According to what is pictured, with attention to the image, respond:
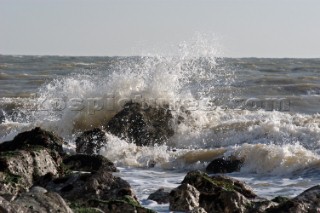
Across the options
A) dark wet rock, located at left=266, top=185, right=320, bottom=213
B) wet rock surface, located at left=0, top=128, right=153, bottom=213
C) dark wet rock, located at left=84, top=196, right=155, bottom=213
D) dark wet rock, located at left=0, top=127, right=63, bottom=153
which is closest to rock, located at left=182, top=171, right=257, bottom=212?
dark wet rock, located at left=266, top=185, right=320, bottom=213

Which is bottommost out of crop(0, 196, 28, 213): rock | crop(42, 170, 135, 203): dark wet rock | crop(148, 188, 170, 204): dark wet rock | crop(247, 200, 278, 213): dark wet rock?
crop(148, 188, 170, 204): dark wet rock

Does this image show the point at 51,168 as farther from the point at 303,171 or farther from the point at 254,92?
the point at 254,92

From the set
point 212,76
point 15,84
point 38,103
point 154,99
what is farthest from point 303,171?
point 15,84

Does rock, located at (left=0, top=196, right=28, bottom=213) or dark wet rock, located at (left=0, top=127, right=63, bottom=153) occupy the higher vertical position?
rock, located at (left=0, top=196, right=28, bottom=213)

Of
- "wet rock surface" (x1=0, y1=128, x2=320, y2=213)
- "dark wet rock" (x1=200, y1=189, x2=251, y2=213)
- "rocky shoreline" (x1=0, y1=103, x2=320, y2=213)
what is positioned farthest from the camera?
"dark wet rock" (x1=200, y1=189, x2=251, y2=213)

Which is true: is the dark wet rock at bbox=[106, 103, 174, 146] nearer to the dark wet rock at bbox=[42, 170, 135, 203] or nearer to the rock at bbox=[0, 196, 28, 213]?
the dark wet rock at bbox=[42, 170, 135, 203]

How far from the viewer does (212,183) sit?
7.32 meters

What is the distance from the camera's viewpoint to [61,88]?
17.3 m

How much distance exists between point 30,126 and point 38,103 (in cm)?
368

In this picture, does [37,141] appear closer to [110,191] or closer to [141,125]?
[110,191]

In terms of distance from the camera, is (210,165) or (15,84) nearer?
(210,165)

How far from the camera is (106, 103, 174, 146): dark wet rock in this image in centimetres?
1291

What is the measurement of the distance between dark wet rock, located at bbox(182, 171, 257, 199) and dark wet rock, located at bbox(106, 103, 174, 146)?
495cm

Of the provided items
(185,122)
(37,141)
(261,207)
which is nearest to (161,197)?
(261,207)
